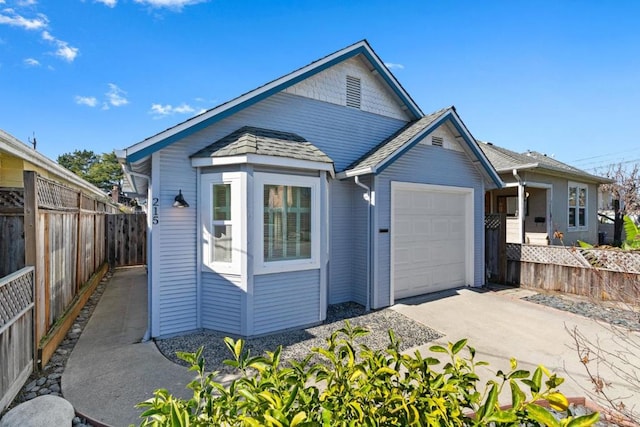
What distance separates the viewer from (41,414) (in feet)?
10.0

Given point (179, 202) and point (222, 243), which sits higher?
point (179, 202)

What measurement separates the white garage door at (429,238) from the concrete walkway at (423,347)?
507mm

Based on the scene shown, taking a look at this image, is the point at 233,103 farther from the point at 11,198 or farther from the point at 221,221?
the point at 11,198

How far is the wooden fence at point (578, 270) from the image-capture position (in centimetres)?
756

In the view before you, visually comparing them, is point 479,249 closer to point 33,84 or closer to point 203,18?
point 203,18

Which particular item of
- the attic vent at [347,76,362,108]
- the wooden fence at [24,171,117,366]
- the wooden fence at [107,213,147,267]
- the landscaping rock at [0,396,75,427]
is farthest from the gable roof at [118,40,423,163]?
the wooden fence at [107,213,147,267]

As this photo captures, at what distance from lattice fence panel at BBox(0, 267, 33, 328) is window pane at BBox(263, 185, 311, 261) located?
3404 mm

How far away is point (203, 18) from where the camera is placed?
880cm

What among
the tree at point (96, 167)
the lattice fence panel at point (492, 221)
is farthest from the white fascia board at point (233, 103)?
the tree at point (96, 167)

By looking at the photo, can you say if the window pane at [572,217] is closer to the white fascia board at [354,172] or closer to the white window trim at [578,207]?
the white window trim at [578,207]

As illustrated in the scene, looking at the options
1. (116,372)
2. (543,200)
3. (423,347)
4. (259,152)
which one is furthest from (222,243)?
(543,200)

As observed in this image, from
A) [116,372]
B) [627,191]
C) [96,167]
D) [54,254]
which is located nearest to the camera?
[116,372]

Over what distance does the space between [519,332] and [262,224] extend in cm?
532

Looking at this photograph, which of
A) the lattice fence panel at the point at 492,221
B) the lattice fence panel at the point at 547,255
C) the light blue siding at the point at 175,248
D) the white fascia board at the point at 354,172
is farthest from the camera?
the lattice fence panel at the point at 492,221
